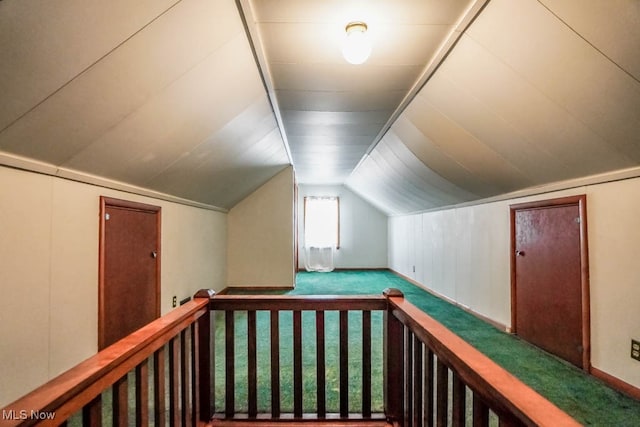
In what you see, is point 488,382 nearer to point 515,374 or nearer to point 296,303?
point 296,303

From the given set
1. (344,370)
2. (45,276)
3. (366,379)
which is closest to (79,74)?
(45,276)

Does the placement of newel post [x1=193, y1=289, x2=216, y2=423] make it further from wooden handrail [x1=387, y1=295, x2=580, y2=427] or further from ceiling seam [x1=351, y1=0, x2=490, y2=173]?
ceiling seam [x1=351, y1=0, x2=490, y2=173]

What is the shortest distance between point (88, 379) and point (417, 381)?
122 cm

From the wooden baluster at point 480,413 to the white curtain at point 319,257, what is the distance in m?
7.70

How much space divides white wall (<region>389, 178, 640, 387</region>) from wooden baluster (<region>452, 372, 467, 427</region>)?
6.44 ft

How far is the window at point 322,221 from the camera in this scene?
347 inches

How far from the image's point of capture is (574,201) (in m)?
2.75

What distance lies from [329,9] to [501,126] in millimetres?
1571

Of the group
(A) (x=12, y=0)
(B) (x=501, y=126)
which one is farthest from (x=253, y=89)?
(B) (x=501, y=126)

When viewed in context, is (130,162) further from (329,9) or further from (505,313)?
(505,313)

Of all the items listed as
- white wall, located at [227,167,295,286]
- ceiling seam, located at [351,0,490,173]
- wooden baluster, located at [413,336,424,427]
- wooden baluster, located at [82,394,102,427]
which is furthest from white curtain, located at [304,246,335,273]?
wooden baluster, located at [82,394,102,427]

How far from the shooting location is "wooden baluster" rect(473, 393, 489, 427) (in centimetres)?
95

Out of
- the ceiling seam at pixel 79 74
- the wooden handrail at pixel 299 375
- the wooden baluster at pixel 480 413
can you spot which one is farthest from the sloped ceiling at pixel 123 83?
the wooden baluster at pixel 480 413

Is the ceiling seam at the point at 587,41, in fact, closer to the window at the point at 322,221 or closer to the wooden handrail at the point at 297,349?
the wooden handrail at the point at 297,349
